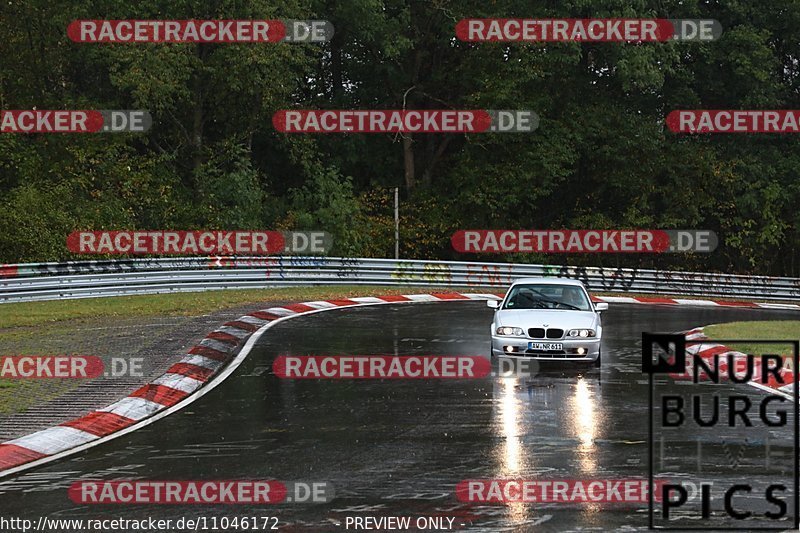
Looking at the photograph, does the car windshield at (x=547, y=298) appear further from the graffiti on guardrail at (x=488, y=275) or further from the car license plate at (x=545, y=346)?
the graffiti on guardrail at (x=488, y=275)

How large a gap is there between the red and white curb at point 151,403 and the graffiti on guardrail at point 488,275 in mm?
14636

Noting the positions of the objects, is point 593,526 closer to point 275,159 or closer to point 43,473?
point 43,473

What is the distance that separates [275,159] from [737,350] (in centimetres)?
3119

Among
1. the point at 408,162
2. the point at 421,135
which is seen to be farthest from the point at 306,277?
the point at 421,135

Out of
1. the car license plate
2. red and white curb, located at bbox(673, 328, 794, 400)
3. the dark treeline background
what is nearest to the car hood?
the car license plate

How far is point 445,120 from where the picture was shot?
4812 centimetres

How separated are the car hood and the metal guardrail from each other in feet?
48.0

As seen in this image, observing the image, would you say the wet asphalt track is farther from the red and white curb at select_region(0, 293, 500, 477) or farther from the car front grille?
the car front grille

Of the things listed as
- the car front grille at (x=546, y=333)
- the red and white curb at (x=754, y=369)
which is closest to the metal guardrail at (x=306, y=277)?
the red and white curb at (x=754, y=369)

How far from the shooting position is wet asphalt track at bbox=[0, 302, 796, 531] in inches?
313

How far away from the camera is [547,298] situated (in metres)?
18.3

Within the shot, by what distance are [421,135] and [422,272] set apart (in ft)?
45.9

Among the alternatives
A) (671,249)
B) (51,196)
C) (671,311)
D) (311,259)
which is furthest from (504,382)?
(671,249)

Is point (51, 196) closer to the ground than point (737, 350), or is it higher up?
higher up
